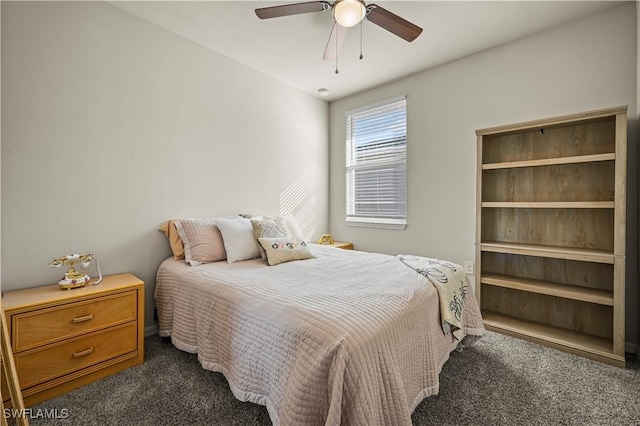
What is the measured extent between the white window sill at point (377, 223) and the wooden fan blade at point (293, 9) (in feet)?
7.66

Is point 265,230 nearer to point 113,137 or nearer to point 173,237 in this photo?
point 173,237

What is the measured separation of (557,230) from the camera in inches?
98.5

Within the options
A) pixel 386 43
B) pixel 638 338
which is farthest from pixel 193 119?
pixel 638 338

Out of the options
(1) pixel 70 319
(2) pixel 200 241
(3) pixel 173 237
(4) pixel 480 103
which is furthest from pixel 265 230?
(4) pixel 480 103

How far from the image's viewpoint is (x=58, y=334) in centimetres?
171

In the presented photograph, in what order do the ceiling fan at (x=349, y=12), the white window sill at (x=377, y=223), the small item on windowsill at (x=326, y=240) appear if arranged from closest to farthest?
the ceiling fan at (x=349, y=12), the white window sill at (x=377, y=223), the small item on windowsill at (x=326, y=240)

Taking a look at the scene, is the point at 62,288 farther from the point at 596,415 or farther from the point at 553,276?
the point at 553,276

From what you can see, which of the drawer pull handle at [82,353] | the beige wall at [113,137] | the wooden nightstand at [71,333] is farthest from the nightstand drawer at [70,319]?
the beige wall at [113,137]

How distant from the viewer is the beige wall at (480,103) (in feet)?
7.30

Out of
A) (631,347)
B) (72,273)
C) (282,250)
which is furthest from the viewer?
(282,250)

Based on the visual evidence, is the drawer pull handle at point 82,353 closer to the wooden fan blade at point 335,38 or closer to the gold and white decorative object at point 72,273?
the gold and white decorative object at point 72,273

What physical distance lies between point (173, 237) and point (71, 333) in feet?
3.05

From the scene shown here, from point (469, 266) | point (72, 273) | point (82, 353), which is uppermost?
point (72, 273)

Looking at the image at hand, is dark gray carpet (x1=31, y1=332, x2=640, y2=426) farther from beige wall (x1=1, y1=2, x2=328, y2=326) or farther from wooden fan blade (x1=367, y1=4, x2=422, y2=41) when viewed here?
wooden fan blade (x1=367, y1=4, x2=422, y2=41)
